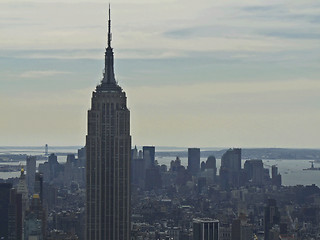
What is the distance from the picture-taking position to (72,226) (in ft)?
232

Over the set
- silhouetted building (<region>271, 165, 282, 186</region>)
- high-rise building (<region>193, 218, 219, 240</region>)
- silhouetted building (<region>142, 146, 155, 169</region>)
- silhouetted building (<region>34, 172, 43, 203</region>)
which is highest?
silhouetted building (<region>142, 146, 155, 169</region>)

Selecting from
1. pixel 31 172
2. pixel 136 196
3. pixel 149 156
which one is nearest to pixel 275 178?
pixel 149 156

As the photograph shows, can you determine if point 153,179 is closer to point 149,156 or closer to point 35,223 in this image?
point 149,156

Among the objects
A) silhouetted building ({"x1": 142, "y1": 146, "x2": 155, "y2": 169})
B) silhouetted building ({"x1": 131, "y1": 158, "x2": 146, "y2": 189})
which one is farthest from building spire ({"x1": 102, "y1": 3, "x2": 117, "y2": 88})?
silhouetted building ({"x1": 142, "y1": 146, "x2": 155, "y2": 169})

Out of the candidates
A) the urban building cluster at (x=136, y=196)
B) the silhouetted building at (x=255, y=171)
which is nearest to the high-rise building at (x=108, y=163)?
the urban building cluster at (x=136, y=196)

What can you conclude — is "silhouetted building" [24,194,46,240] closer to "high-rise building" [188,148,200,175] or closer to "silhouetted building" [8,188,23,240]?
"silhouetted building" [8,188,23,240]

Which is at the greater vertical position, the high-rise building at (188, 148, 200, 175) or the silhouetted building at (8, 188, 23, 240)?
the high-rise building at (188, 148, 200, 175)

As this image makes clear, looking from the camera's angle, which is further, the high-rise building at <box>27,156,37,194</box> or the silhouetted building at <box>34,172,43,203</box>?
the high-rise building at <box>27,156,37,194</box>

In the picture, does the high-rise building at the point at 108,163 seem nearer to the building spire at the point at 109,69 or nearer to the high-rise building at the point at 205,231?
the building spire at the point at 109,69

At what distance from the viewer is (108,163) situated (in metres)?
52.5

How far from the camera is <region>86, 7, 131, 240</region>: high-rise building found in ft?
172

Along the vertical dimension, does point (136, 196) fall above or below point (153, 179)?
below

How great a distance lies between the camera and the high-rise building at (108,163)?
172ft

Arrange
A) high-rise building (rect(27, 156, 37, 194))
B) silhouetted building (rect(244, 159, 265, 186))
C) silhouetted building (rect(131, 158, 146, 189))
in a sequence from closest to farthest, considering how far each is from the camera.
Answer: high-rise building (rect(27, 156, 37, 194))
silhouetted building (rect(131, 158, 146, 189))
silhouetted building (rect(244, 159, 265, 186))
